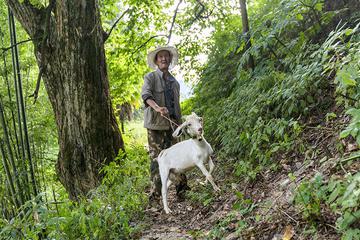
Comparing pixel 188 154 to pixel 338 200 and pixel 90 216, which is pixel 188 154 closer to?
pixel 90 216

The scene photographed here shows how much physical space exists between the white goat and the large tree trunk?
5.05 feet

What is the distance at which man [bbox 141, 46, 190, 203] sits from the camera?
225 inches

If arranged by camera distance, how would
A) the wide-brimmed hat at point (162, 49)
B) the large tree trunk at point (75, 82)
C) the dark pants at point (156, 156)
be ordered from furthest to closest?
the large tree trunk at point (75, 82), the dark pants at point (156, 156), the wide-brimmed hat at point (162, 49)

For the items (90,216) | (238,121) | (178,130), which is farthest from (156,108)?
(90,216)

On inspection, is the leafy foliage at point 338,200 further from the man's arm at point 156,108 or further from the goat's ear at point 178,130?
the man's arm at point 156,108

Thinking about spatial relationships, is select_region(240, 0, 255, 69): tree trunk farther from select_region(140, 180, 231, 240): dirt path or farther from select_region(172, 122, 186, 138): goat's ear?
select_region(140, 180, 231, 240): dirt path

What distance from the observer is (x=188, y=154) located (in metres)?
5.05

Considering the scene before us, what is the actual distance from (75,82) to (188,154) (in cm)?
255

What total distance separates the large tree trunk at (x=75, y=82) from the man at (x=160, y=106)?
108 centimetres

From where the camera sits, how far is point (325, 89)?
193 inches

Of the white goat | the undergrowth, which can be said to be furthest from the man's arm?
the undergrowth

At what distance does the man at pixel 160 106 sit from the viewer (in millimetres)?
5719

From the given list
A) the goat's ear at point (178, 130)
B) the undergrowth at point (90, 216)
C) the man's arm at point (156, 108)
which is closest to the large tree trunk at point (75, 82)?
the undergrowth at point (90, 216)

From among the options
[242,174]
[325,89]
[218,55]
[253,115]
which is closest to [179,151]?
[242,174]
